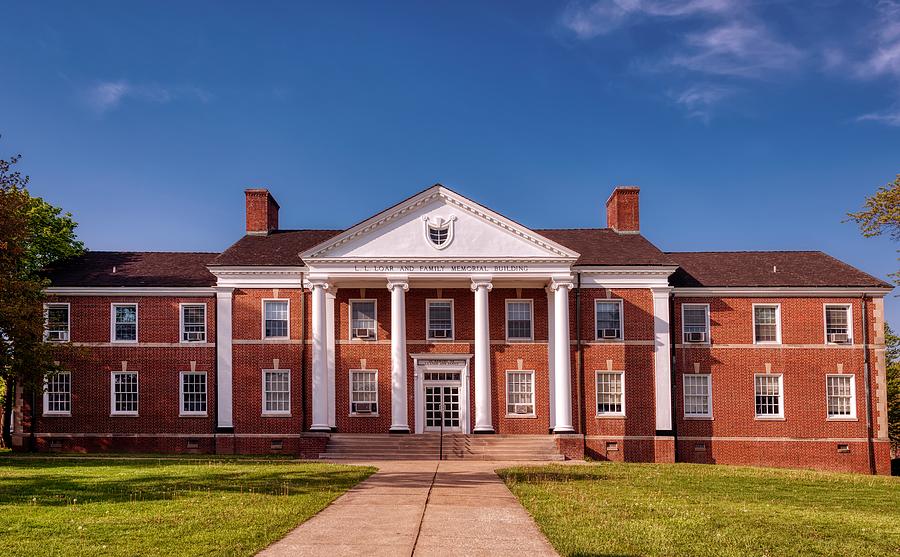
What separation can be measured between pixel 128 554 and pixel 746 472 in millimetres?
19985

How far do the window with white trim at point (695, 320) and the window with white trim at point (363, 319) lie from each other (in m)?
13.2

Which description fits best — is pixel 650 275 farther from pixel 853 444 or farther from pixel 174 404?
pixel 174 404

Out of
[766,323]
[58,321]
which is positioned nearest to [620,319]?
[766,323]

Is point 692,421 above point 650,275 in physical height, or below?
below

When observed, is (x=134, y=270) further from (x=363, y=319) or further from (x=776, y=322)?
(x=776, y=322)

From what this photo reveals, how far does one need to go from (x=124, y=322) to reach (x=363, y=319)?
10278 millimetres

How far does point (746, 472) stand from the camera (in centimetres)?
2591

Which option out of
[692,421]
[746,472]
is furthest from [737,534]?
[692,421]

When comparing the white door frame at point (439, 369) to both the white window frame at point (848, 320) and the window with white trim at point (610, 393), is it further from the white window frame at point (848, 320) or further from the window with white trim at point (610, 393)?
the white window frame at point (848, 320)

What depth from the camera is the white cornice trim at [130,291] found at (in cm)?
3575

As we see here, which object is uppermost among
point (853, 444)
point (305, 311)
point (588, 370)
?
point (305, 311)

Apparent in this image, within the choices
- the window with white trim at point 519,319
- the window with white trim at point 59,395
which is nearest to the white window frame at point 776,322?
the window with white trim at point 519,319

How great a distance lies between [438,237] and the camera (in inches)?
1331

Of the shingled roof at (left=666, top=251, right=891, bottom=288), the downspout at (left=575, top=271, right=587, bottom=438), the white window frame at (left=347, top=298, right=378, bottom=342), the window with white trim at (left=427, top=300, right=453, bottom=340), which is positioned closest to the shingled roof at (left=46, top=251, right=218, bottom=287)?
the white window frame at (left=347, top=298, right=378, bottom=342)
